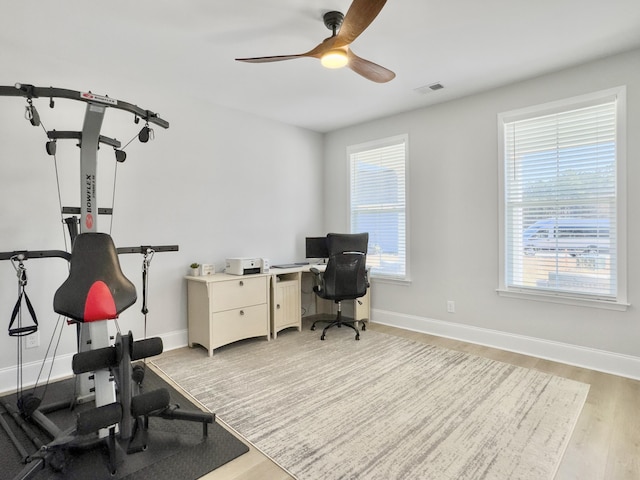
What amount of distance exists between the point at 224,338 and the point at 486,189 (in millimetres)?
3001

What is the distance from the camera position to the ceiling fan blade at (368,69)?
228cm

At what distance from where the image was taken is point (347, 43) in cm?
211

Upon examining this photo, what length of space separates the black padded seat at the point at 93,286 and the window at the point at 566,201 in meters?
3.29

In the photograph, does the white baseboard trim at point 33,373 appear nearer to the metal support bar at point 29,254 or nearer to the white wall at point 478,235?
the metal support bar at point 29,254

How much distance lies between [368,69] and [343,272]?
2019 mm

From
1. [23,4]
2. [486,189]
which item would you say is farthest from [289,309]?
[23,4]

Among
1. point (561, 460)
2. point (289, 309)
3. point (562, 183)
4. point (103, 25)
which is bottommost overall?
point (561, 460)

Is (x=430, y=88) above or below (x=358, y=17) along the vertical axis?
above

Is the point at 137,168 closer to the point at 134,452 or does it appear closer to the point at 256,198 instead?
the point at 256,198

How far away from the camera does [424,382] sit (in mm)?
2674

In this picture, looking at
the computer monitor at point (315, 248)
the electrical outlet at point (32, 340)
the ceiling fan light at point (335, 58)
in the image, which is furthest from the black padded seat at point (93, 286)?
the computer monitor at point (315, 248)

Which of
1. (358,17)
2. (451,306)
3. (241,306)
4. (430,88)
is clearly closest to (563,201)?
(451,306)

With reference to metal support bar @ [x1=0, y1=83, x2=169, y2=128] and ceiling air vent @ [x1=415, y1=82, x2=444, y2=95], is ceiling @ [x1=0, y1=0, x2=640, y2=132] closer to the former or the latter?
ceiling air vent @ [x1=415, y1=82, x2=444, y2=95]

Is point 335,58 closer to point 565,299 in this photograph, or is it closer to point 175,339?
point 565,299
